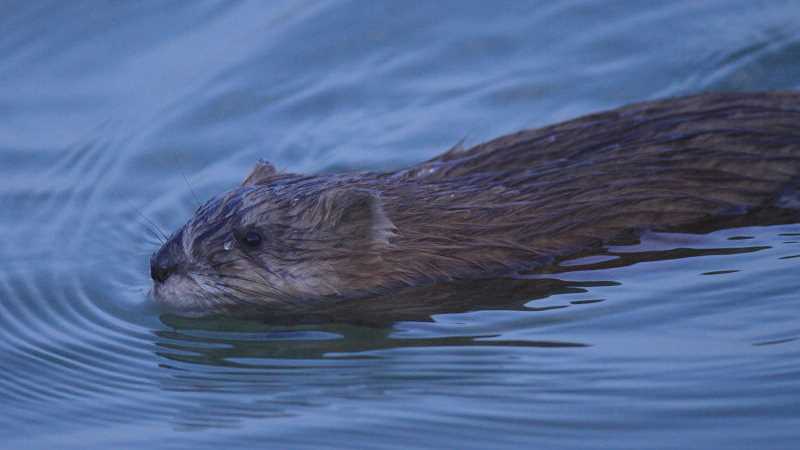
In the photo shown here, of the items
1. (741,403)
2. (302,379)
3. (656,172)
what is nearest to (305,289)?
(302,379)

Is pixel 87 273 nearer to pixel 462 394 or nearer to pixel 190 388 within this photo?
pixel 190 388

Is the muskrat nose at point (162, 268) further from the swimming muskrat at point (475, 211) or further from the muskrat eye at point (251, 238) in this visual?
the muskrat eye at point (251, 238)

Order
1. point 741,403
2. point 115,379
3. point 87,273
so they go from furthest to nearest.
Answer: point 87,273 → point 115,379 → point 741,403

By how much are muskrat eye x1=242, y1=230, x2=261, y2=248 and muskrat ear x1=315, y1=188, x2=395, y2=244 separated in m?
0.29

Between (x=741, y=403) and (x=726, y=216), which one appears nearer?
(x=741, y=403)

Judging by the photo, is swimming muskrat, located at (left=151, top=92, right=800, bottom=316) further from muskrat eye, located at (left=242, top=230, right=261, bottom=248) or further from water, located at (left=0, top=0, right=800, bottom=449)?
water, located at (left=0, top=0, right=800, bottom=449)

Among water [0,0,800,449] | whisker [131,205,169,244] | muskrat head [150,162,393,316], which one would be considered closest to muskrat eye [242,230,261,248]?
muskrat head [150,162,393,316]

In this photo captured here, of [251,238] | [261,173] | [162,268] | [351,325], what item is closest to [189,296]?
[162,268]

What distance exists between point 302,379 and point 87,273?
74.2 inches

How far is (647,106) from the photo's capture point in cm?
720

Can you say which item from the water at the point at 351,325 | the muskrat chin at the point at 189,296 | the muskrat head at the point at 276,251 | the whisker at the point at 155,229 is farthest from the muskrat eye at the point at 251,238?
the whisker at the point at 155,229

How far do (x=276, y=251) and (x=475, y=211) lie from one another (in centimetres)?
94

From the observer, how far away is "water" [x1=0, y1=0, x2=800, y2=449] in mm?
5254

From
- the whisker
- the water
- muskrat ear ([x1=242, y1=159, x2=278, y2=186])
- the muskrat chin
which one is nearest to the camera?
the water
